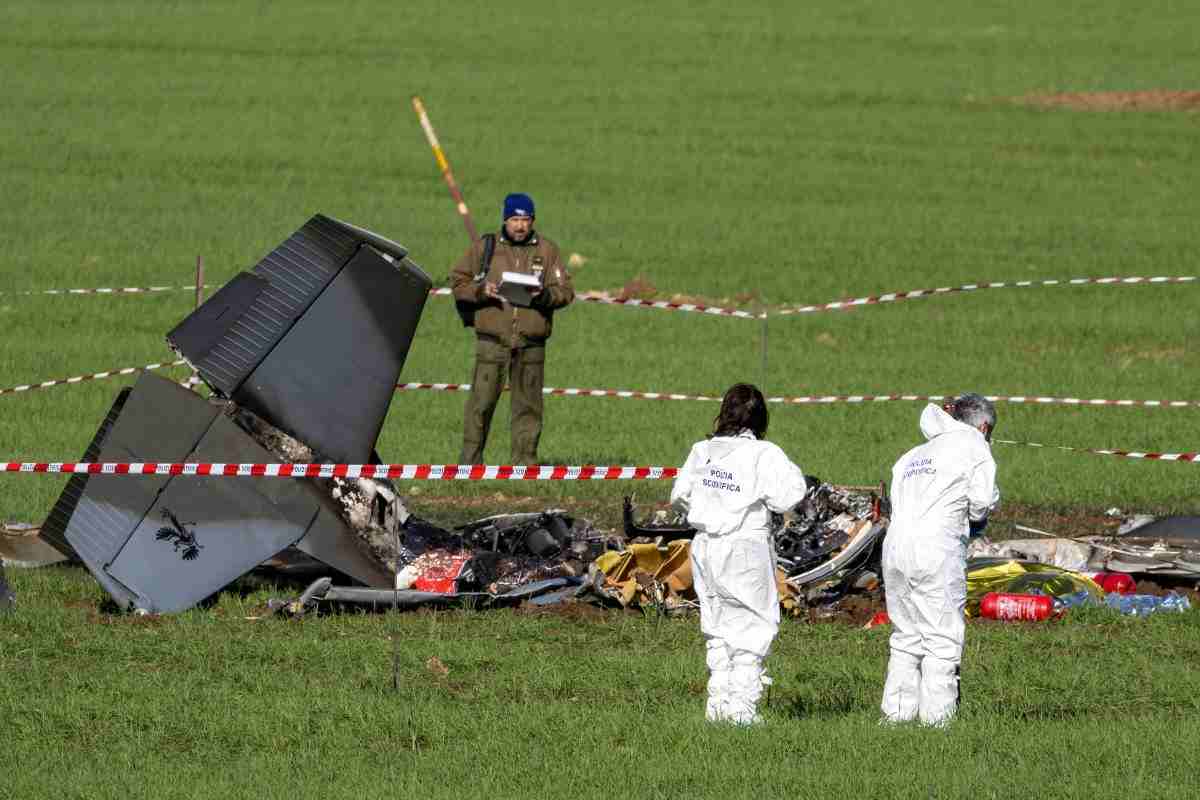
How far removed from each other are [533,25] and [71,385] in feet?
104

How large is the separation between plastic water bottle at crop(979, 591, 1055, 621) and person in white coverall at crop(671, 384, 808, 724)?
9.76 feet

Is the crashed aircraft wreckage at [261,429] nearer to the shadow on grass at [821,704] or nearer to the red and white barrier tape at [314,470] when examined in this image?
the red and white barrier tape at [314,470]

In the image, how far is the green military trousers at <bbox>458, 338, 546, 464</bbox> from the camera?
1612cm

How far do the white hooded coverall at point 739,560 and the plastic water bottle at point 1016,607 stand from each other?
117 inches

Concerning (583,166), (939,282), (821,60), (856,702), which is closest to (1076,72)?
(821,60)

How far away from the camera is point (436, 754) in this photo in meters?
8.88

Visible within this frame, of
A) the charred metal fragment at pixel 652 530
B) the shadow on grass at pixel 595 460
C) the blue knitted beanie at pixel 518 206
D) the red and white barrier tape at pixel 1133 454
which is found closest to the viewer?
the charred metal fragment at pixel 652 530

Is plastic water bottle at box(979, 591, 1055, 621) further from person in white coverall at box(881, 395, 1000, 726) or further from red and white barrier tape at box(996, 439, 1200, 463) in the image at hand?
person in white coverall at box(881, 395, 1000, 726)

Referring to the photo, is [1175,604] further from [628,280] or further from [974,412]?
[628,280]

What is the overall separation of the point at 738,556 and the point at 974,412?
125cm

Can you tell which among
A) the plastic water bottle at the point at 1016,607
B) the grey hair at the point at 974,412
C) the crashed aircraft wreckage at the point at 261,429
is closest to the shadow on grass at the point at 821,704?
the grey hair at the point at 974,412

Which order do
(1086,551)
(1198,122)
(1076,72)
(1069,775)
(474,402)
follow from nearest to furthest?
(1069,775), (1086,551), (474,402), (1198,122), (1076,72)

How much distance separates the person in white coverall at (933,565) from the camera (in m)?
9.18

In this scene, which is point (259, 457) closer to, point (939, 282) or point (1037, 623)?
point (1037, 623)
